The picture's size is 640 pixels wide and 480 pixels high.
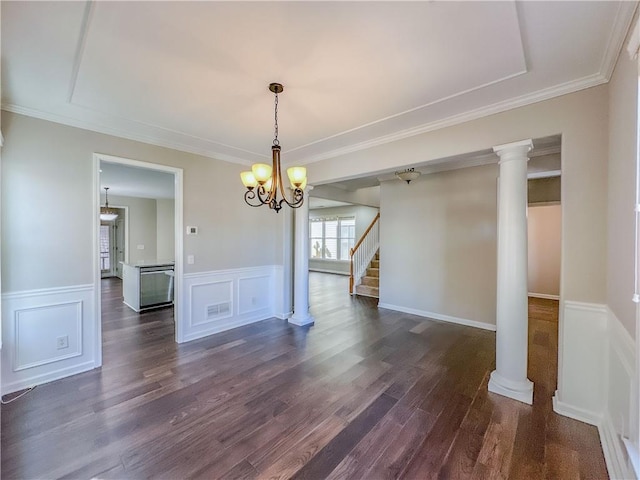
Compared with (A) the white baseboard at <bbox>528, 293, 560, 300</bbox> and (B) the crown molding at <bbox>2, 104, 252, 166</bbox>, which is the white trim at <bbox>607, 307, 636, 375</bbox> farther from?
(A) the white baseboard at <bbox>528, 293, 560, 300</bbox>

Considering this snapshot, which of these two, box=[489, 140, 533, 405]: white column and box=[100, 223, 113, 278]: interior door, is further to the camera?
box=[100, 223, 113, 278]: interior door

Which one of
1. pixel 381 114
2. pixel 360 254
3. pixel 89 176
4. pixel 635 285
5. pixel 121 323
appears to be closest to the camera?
pixel 635 285

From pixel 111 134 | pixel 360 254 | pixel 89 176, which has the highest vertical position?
pixel 111 134

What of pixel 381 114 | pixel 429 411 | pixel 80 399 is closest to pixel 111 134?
pixel 80 399

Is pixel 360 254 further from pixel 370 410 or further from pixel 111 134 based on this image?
pixel 111 134

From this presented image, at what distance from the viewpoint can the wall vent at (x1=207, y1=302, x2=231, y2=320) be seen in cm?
410

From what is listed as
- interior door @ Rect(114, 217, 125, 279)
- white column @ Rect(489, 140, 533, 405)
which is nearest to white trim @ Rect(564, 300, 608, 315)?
white column @ Rect(489, 140, 533, 405)

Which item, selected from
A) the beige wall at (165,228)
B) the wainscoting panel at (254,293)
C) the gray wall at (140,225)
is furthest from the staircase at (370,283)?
the gray wall at (140,225)

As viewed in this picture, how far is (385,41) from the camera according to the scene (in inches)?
68.6

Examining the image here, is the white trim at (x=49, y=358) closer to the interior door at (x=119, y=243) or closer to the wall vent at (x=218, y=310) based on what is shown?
the wall vent at (x=218, y=310)

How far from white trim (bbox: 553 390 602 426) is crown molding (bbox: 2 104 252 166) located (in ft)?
15.3

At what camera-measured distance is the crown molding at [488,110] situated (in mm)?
2168

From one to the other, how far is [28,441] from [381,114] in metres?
3.91

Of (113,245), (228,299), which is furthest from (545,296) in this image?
(113,245)
